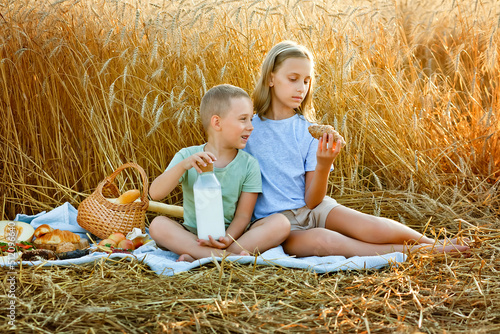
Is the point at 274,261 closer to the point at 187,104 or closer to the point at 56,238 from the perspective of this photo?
the point at 56,238

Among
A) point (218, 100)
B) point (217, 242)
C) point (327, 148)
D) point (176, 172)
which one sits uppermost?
point (218, 100)

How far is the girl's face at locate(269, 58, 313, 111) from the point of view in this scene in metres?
2.53

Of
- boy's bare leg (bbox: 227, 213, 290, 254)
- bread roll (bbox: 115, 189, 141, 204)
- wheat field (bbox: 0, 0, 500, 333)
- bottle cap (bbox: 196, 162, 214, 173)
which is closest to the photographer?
bottle cap (bbox: 196, 162, 214, 173)

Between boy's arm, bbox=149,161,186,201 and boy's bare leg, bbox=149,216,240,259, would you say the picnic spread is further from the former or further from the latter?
boy's arm, bbox=149,161,186,201

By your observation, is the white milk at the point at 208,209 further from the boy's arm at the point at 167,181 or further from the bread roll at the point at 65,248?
the bread roll at the point at 65,248

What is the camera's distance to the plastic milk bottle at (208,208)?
2.29 metres

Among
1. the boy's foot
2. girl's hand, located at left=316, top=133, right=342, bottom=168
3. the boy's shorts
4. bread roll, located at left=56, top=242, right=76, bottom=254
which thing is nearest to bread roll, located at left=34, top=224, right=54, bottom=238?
bread roll, located at left=56, top=242, right=76, bottom=254

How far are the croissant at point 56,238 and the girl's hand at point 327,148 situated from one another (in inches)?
47.8

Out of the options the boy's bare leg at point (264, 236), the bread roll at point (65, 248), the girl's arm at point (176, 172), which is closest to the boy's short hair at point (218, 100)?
the girl's arm at point (176, 172)

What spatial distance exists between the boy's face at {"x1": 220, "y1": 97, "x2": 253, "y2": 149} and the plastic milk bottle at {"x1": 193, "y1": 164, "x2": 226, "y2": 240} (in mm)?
212

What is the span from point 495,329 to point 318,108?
195 centimetres

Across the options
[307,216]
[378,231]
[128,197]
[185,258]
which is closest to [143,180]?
[128,197]

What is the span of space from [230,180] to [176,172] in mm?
269

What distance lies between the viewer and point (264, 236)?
2.34m
